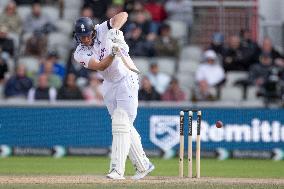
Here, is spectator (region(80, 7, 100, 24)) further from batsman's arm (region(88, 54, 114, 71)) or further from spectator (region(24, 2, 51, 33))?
batsman's arm (region(88, 54, 114, 71))

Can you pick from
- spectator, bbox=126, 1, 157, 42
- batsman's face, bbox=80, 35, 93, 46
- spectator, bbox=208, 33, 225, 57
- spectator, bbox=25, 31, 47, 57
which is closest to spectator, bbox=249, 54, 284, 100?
spectator, bbox=208, 33, 225, 57

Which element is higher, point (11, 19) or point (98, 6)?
point (98, 6)

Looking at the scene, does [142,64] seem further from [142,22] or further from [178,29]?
[178,29]

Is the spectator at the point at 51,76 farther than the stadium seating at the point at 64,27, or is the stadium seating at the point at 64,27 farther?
the stadium seating at the point at 64,27

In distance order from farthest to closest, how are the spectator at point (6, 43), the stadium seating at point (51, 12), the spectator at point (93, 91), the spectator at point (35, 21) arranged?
1. the stadium seating at point (51, 12)
2. the spectator at point (35, 21)
3. the spectator at point (6, 43)
4. the spectator at point (93, 91)

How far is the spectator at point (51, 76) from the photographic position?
21.4 meters

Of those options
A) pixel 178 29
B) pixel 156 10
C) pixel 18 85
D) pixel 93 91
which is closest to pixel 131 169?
pixel 93 91

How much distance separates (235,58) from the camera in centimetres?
2217

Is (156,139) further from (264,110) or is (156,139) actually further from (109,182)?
(109,182)

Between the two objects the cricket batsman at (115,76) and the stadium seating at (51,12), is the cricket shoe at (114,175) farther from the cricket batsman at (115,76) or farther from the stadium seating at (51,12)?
the stadium seating at (51,12)

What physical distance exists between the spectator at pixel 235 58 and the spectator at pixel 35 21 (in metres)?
4.38

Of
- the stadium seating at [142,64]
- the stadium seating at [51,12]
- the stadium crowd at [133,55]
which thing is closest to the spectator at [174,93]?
the stadium crowd at [133,55]

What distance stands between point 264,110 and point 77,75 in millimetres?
4503

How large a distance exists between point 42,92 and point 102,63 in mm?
7989
